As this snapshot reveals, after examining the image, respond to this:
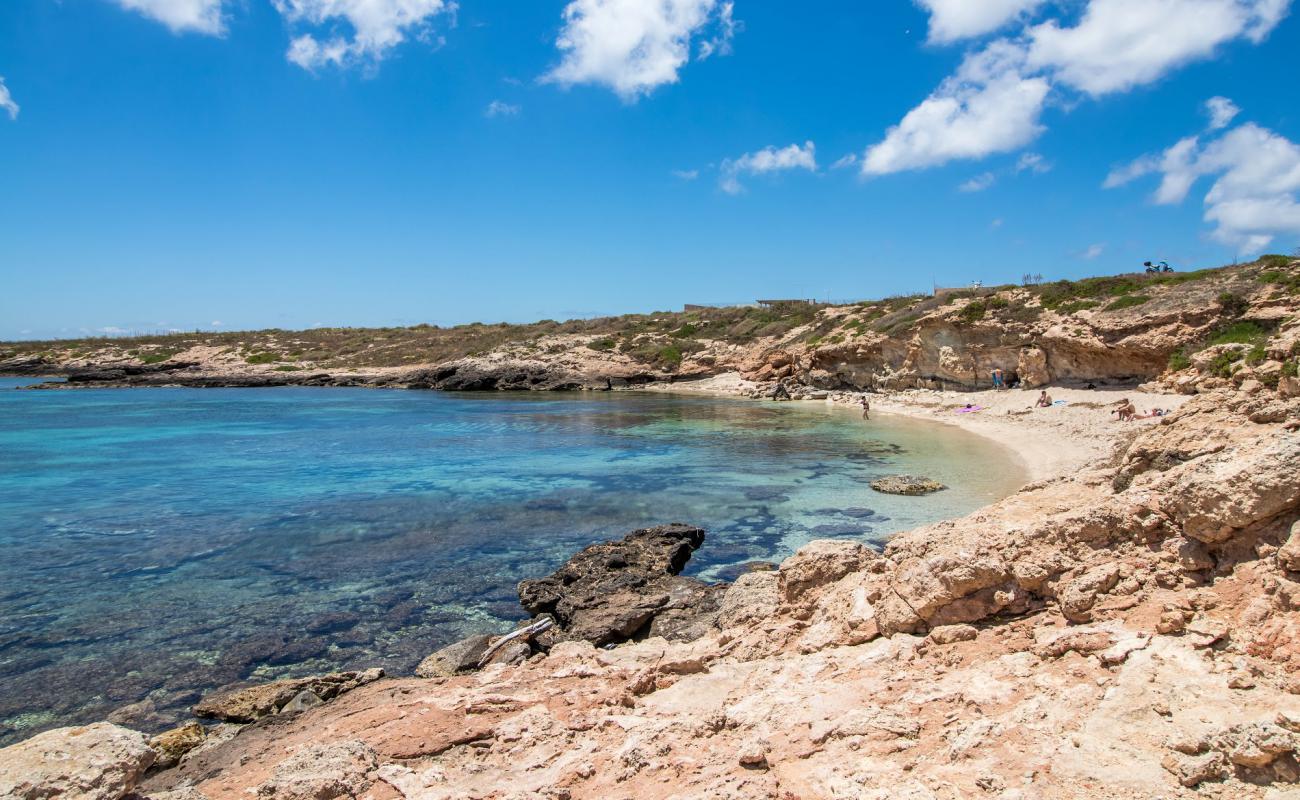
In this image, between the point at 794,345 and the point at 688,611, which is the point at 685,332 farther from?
the point at 688,611

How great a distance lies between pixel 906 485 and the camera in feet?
56.3

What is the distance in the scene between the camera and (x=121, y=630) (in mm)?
9555

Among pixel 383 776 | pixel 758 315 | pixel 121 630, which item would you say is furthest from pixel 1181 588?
pixel 758 315

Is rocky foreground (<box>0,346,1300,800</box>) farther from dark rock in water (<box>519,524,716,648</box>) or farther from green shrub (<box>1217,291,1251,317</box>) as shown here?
green shrub (<box>1217,291,1251,317</box>)

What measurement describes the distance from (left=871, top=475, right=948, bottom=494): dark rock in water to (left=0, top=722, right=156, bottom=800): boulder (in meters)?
15.5

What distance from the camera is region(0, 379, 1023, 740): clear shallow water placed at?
8.90 m

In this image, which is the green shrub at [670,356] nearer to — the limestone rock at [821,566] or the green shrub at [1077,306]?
the green shrub at [1077,306]

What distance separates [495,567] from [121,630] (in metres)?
5.12

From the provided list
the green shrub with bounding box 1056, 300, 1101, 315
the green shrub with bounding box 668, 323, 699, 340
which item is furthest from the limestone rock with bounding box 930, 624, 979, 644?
the green shrub with bounding box 668, 323, 699, 340

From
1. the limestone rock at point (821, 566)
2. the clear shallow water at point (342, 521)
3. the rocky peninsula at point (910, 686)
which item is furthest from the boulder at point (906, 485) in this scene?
the limestone rock at point (821, 566)

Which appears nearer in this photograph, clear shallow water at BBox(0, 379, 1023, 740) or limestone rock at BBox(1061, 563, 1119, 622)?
limestone rock at BBox(1061, 563, 1119, 622)

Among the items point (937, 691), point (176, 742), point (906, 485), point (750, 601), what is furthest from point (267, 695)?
point (906, 485)

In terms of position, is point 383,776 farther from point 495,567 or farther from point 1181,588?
point 495,567

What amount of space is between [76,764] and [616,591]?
21.0ft
